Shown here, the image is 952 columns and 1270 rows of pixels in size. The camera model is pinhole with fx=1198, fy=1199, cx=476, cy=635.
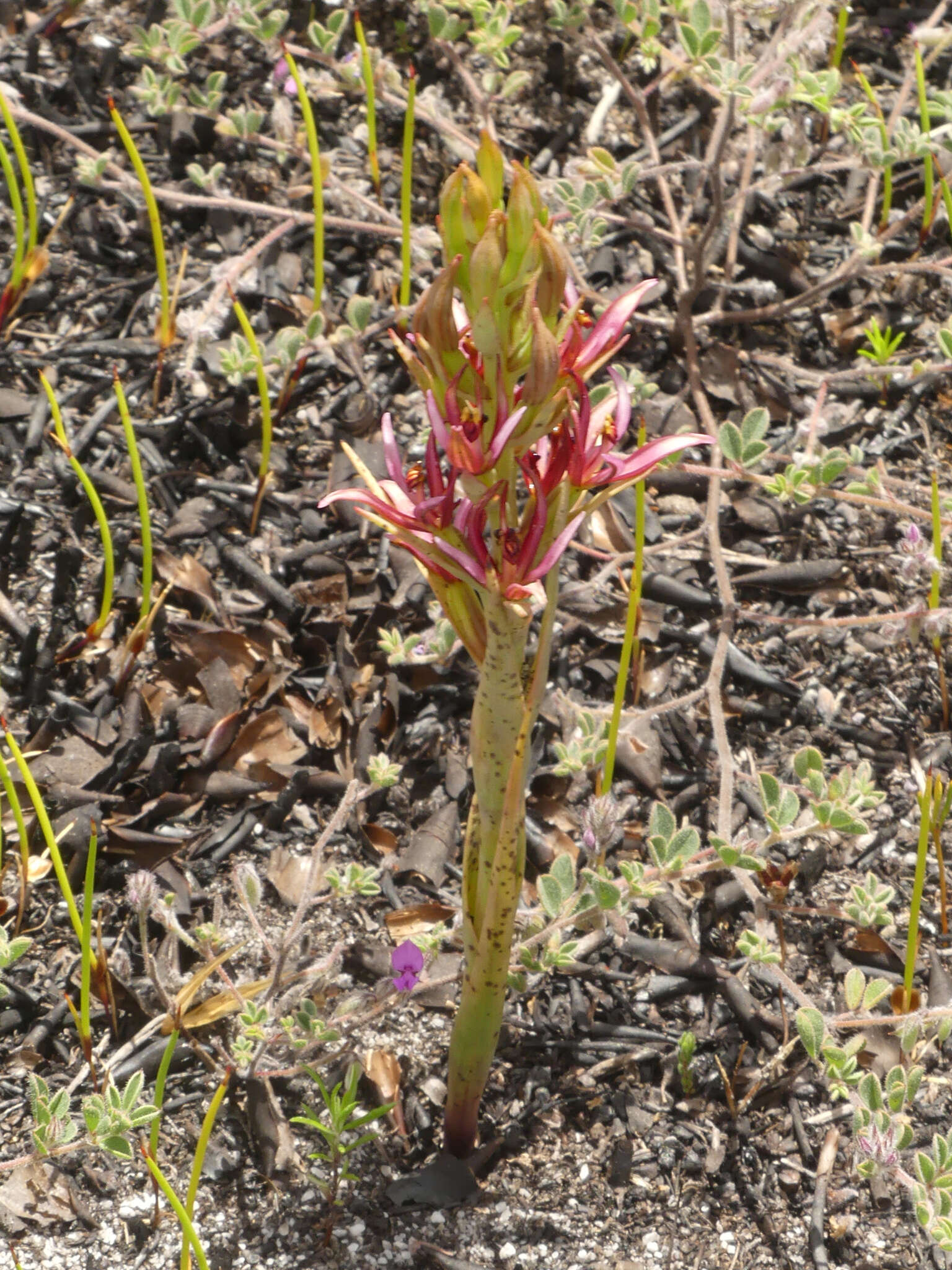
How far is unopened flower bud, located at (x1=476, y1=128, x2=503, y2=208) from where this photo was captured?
3.07ft


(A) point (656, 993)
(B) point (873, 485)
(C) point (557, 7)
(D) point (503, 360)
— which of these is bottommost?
(A) point (656, 993)

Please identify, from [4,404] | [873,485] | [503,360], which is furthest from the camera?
[4,404]

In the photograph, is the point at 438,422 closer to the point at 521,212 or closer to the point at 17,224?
the point at 521,212

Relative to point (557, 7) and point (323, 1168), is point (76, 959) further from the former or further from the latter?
point (557, 7)

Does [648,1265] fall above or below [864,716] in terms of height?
below

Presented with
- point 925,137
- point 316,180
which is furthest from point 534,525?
point 925,137

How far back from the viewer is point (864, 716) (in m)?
2.09

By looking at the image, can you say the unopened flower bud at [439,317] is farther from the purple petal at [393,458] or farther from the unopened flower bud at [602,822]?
the unopened flower bud at [602,822]

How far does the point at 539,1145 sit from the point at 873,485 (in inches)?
44.5

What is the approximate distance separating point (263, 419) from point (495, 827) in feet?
3.66

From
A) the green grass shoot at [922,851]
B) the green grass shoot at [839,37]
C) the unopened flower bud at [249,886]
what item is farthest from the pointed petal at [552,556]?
the green grass shoot at [839,37]

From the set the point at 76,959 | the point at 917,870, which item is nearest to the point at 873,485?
the point at 917,870

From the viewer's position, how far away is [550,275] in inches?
38.7

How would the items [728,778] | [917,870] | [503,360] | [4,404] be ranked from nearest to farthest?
[503,360]
[917,870]
[728,778]
[4,404]
